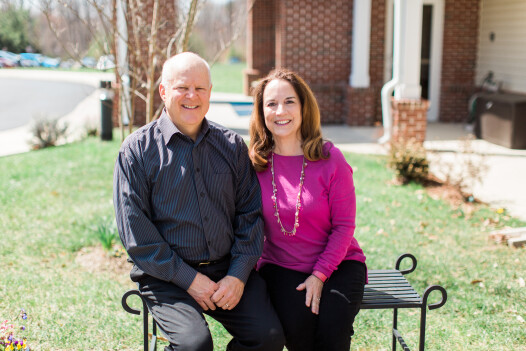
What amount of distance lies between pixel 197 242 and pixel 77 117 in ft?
44.6

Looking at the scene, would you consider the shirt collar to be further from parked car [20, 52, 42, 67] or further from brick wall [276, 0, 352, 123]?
brick wall [276, 0, 352, 123]

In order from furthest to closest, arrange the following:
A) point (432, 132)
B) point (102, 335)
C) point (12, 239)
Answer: point (432, 132) → point (12, 239) → point (102, 335)

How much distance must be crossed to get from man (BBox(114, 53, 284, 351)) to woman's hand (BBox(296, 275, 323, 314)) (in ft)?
0.61

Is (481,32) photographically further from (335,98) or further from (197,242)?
(197,242)

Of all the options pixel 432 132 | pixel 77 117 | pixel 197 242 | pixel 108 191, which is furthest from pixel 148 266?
pixel 77 117

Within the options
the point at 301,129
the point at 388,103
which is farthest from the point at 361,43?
the point at 301,129

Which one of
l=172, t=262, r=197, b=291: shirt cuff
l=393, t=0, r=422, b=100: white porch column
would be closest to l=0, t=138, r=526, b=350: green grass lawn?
l=172, t=262, r=197, b=291: shirt cuff

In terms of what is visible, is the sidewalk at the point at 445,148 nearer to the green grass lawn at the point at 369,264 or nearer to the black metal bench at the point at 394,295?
the green grass lawn at the point at 369,264

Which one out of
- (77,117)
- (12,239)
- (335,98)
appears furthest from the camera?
(77,117)

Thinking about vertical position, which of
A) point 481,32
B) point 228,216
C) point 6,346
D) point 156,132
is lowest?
point 6,346

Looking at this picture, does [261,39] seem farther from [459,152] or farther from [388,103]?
[459,152]

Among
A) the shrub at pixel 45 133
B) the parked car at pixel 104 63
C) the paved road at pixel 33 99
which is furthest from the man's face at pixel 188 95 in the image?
the paved road at pixel 33 99

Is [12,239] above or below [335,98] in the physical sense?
below

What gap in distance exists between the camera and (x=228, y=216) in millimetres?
2893
